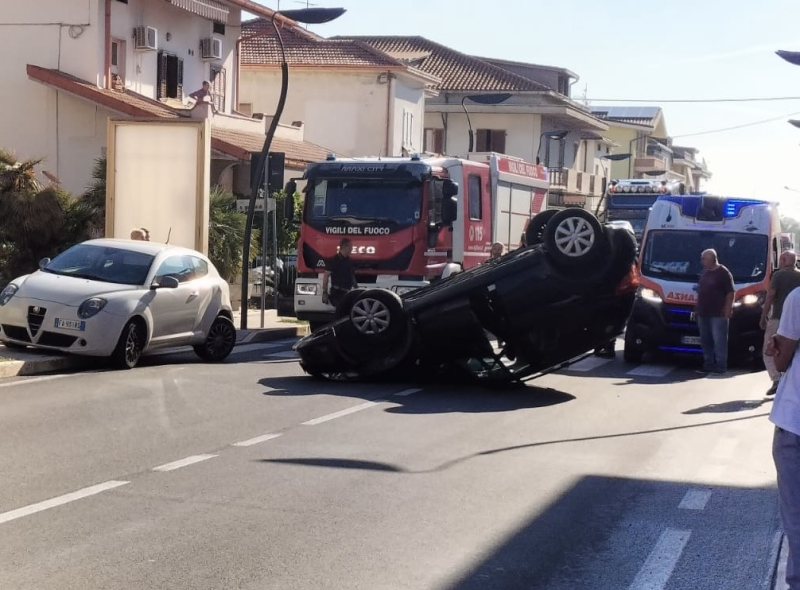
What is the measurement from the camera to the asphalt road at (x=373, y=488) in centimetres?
659

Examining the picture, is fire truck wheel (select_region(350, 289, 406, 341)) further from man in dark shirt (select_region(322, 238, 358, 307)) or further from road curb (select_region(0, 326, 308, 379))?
man in dark shirt (select_region(322, 238, 358, 307))

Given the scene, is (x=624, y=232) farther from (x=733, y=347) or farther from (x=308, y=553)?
(x=308, y=553)

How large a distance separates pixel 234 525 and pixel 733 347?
12.6 metres

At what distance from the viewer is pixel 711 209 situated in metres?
20.0

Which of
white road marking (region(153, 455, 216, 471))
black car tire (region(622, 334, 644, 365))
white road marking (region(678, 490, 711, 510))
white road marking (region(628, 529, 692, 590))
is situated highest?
white road marking (region(628, 529, 692, 590))

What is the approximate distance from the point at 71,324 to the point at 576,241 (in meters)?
5.93

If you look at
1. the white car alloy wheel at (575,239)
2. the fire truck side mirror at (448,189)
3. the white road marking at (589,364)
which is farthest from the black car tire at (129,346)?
the fire truck side mirror at (448,189)

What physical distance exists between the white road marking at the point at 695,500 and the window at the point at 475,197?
1350 centimetres

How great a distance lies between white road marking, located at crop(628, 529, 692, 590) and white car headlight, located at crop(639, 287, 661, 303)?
38.1ft

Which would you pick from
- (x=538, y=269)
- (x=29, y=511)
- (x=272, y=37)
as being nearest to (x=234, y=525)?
(x=29, y=511)

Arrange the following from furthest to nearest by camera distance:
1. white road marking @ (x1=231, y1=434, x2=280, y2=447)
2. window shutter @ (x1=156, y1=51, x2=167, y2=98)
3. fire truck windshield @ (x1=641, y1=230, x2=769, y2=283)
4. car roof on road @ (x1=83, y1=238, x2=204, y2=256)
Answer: window shutter @ (x1=156, y1=51, x2=167, y2=98), fire truck windshield @ (x1=641, y1=230, x2=769, y2=283), car roof on road @ (x1=83, y1=238, x2=204, y2=256), white road marking @ (x1=231, y1=434, x2=280, y2=447)

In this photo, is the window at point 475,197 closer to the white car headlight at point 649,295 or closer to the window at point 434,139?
the white car headlight at point 649,295

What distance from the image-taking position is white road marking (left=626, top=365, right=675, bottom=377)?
57.7 feet

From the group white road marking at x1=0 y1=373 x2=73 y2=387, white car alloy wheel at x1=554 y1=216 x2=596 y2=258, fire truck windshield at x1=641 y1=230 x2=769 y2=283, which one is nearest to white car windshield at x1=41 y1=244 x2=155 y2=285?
white road marking at x1=0 y1=373 x2=73 y2=387
